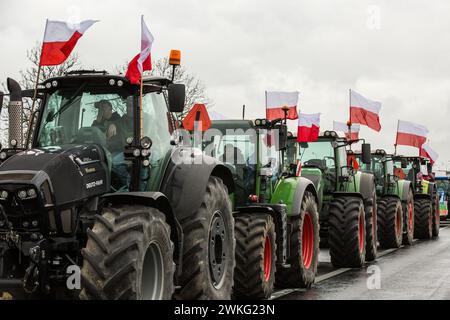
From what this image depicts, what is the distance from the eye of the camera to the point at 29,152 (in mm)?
6340

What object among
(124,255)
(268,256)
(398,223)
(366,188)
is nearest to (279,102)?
(366,188)

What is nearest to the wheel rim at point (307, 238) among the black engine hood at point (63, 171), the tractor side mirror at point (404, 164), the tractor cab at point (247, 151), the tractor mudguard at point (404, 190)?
the tractor cab at point (247, 151)

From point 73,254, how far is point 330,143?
31.2 feet

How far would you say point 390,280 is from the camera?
38.7 ft

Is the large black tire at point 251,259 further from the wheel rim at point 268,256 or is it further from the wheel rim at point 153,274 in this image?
the wheel rim at point 153,274

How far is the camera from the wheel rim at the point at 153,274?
6.04 m

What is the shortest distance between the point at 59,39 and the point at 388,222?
11.9 m

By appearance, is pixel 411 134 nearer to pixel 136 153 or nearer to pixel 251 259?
pixel 251 259

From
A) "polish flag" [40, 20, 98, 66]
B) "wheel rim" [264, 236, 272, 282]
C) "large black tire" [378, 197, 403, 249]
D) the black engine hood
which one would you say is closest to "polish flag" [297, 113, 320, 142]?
"wheel rim" [264, 236, 272, 282]

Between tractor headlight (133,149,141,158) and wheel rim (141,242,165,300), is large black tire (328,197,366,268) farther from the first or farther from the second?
wheel rim (141,242,165,300)
